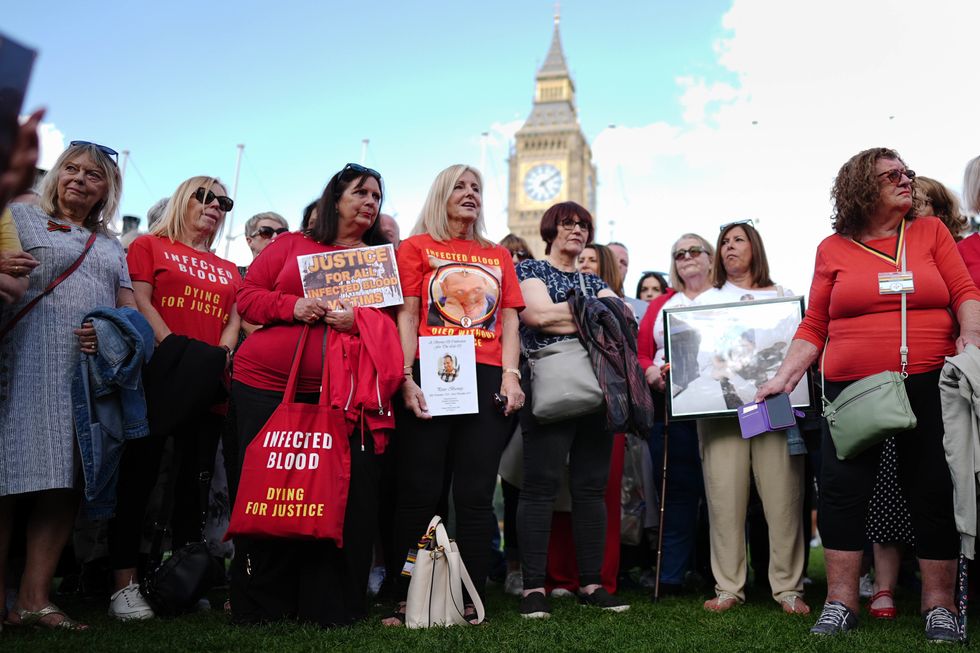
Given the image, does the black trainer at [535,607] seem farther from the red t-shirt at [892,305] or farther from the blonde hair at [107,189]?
the blonde hair at [107,189]

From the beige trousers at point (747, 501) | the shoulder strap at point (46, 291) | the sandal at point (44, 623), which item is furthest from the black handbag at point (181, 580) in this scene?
the beige trousers at point (747, 501)

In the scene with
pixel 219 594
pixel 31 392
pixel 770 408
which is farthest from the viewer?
pixel 219 594

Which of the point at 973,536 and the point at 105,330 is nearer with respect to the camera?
the point at 973,536

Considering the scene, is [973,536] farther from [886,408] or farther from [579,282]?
[579,282]

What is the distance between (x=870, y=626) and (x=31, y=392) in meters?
4.01

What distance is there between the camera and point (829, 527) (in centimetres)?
381

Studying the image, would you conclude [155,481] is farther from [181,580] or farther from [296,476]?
[296,476]

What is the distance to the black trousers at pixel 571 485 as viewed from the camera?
14.3ft

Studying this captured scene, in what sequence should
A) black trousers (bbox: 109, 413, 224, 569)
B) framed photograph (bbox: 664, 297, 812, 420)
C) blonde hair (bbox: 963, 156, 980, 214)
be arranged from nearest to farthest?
black trousers (bbox: 109, 413, 224, 569) → blonde hair (bbox: 963, 156, 980, 214) → framed photograph (bbox: 664, 297, 812, 420)

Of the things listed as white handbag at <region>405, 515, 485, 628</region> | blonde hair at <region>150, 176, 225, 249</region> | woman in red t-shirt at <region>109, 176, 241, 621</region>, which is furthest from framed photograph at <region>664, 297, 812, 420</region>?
blonde hair at <region>150, 176, 225, 249</region>

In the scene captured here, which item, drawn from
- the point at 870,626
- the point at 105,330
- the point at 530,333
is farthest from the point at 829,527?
the point at 105,330

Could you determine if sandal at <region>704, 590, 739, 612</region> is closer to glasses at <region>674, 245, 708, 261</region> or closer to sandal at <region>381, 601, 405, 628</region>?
sandal at <region>381, 601, 405, 628</region>

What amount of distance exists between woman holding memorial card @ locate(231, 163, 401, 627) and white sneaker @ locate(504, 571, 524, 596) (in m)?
1.65

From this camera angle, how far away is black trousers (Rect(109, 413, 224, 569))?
4.08m
